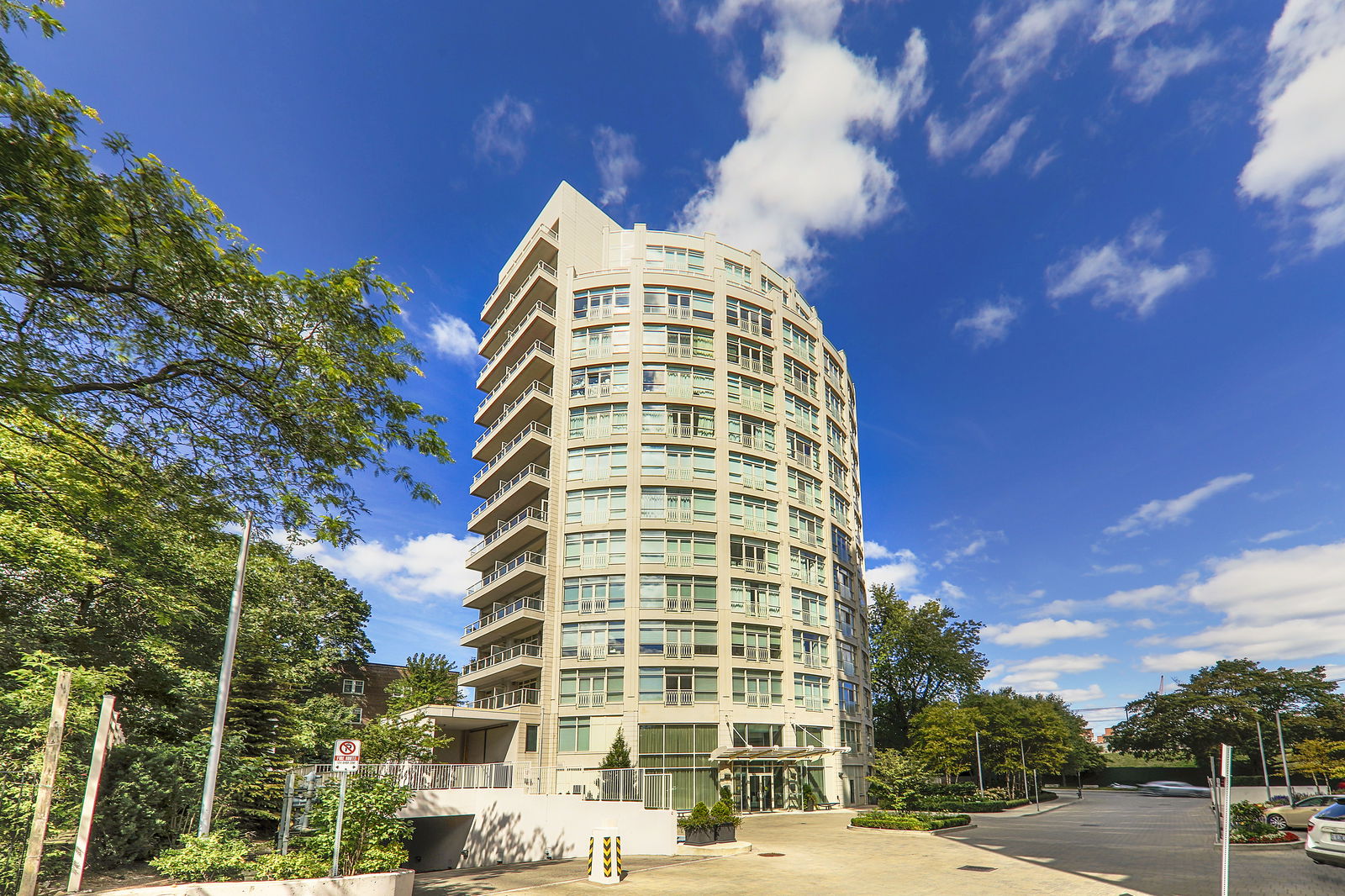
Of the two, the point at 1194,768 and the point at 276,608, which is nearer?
the point at 276,608

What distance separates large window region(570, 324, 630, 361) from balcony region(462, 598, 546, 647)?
16.6 metres

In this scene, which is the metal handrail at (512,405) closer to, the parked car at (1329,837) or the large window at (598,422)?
the large window at (598,422)

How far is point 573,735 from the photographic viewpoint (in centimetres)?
4050

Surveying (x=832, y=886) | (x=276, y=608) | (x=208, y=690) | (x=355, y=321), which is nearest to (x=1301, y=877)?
(x=832, y=886)

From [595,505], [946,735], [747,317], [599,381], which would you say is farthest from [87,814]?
[946,735]

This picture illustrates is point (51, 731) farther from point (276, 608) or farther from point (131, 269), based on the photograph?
point (276, 608)

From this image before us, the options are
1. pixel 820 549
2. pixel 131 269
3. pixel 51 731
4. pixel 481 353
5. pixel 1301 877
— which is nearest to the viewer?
pixel 131 269

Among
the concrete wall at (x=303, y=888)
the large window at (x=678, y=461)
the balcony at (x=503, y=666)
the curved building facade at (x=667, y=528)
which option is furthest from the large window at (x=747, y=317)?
the concrete wall at (x=303, y=888)

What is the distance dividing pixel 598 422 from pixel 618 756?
66.7ft

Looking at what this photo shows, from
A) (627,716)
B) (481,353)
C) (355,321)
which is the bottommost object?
(627,716)

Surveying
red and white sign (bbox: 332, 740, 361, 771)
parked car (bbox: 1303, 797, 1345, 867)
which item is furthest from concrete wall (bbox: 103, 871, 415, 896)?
parked car (bbox: 1303, 797, 1345, 867)

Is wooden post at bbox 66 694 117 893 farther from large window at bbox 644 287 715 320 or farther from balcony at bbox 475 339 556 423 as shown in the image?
large window at bbox 644 287 715 320

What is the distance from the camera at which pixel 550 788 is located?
39031 mm

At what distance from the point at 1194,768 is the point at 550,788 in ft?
282
